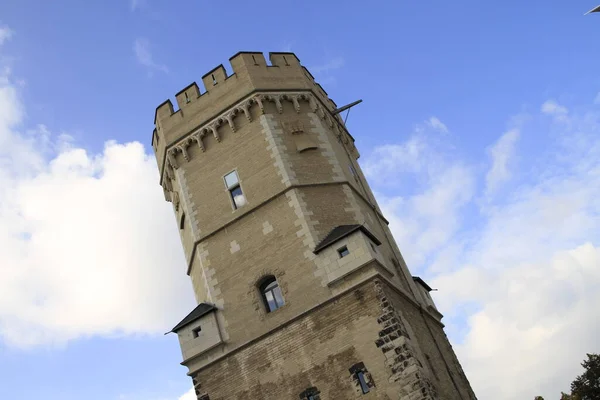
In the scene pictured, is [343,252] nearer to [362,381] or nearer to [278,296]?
[278,296]

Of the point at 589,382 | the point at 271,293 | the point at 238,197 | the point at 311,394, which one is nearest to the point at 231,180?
the point at 238,197

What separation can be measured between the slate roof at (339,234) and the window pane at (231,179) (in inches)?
145

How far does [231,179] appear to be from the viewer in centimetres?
1758

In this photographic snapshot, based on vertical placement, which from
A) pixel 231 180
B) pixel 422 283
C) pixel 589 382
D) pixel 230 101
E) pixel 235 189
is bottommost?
pixel 589 382

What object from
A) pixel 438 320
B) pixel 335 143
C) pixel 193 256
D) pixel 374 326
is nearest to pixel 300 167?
pixel 335 143

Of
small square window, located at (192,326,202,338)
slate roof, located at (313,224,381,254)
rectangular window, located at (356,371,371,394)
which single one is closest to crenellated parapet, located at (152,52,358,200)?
slate roof, located at (313,224,381,254)

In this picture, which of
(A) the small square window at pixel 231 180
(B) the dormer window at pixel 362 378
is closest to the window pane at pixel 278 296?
(B) the dormer window at pixel 362 378

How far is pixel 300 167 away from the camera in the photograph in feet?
55.8

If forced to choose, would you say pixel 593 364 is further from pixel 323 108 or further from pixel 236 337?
pixel 236 337

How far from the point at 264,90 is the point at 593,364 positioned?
25441 millimetres

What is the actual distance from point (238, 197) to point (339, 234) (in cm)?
379

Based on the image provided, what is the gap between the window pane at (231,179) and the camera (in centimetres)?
1747

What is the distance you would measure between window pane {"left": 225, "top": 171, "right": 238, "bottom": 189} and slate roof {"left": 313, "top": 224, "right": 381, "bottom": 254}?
369cm

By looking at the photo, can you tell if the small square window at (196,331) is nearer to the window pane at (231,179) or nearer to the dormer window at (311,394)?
the dormer window at (311,394)
